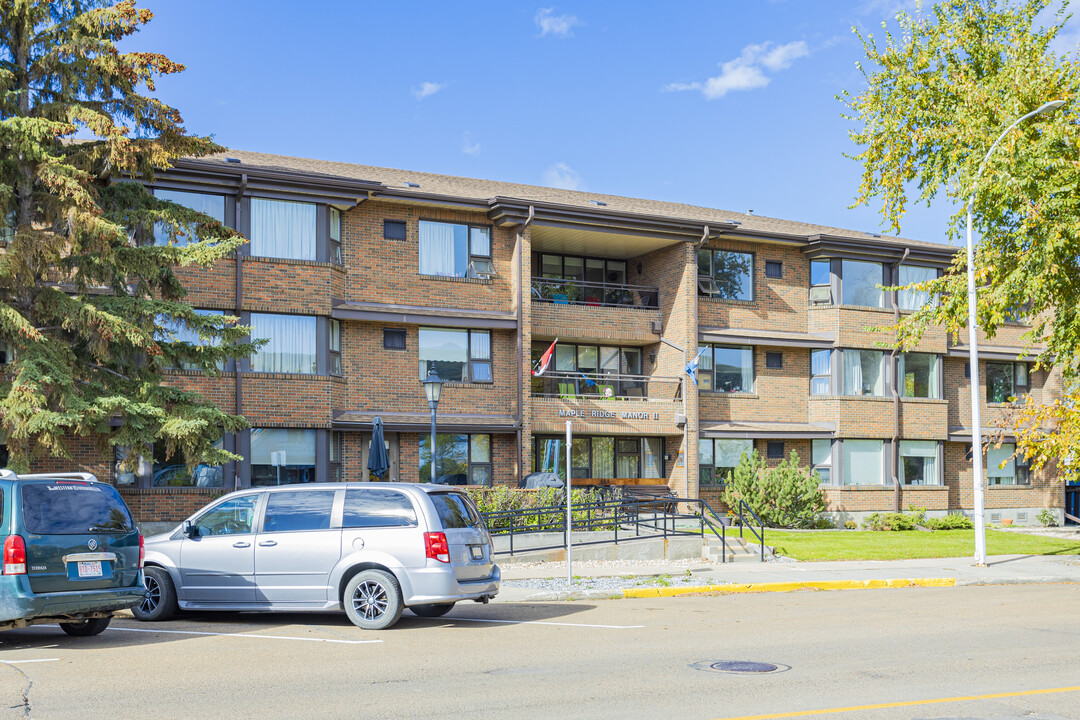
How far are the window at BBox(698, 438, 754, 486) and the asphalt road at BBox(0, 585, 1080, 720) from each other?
676 inches

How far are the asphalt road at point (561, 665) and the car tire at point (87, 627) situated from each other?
0.26 metres

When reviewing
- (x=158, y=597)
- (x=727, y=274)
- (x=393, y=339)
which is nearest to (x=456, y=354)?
(x=393, y=339)

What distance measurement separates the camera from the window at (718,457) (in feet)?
104

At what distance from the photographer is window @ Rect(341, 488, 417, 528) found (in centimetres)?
1219

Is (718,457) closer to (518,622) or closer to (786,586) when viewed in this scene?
(786,586)

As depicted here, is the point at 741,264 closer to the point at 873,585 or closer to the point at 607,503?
the point at 607,503

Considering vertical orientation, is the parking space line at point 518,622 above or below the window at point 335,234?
below

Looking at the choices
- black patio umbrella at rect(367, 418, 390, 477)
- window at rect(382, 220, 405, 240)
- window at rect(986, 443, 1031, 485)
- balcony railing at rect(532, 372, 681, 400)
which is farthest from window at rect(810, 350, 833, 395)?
black patio umbrella at rect(367, 418, 390, 477)

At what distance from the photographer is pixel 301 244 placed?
83.5 feet

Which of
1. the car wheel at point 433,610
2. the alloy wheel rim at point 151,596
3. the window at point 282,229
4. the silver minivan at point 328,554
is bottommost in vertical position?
the car wheel at point 433,610

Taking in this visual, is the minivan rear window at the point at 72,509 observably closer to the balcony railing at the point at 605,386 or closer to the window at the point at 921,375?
the balcony railing at the point at 605,386

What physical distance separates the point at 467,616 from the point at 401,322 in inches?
559

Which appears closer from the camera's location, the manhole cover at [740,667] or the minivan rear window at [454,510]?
the manhole cover at [740,667]

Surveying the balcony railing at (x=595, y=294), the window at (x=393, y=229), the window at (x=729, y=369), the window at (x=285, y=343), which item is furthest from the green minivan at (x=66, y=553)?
the window at (x=729, y=369)
